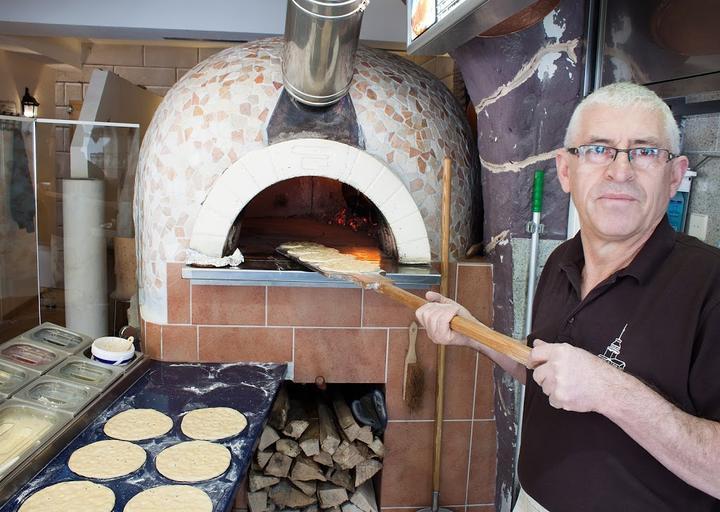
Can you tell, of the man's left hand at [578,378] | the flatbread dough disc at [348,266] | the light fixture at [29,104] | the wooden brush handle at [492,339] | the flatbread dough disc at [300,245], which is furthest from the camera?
the light fixture at [29,104]

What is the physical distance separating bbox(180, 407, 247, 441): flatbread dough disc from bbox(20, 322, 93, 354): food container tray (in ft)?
2.42

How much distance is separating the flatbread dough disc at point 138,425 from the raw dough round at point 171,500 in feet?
1.19

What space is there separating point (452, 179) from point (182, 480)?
1.95 meters

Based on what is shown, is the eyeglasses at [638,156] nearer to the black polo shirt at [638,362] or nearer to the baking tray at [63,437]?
the black polo shirt at [638,362]

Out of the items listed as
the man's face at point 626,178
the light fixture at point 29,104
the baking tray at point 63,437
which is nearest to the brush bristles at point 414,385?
the baking tray at point 63,437

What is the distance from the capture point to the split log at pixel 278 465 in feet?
9.68

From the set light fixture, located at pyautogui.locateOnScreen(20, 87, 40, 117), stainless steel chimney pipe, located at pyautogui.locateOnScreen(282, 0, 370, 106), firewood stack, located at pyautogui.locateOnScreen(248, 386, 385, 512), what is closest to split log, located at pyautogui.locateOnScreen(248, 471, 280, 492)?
firewood stack, located at pyautogui.locateOnScreen(248, 386, 385, 512)

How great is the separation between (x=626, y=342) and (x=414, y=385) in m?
1.74

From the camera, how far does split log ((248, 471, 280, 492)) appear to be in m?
2.95

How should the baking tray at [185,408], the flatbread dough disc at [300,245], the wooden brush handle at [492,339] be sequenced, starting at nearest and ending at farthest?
1. the wooden brush handle at [492,339]
2. the baking tray at [185,408]
3. the flatbread dough disc at [300,245]

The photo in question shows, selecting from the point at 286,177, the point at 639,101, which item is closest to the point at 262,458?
the point at 286,177

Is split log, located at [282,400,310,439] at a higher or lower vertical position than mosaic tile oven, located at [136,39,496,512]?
lower

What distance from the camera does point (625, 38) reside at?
224 cm

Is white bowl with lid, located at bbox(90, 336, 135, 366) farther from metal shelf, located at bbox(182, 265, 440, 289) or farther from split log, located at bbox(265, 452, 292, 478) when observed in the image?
split log, located at bbox(265, 452, 292, 478)
